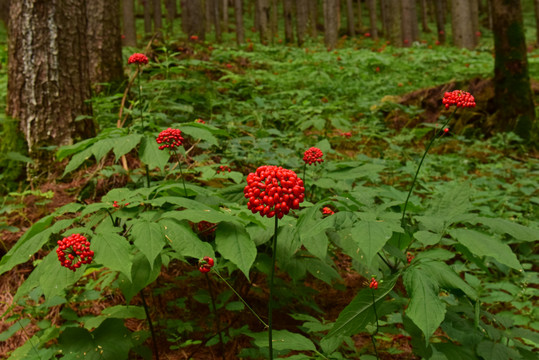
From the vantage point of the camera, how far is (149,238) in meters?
1.32

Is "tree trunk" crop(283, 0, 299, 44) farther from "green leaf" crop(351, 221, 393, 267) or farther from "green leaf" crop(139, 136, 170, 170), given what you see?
"green leaf" crop(351, 221, 393, 267)

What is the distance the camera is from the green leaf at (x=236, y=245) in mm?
1370

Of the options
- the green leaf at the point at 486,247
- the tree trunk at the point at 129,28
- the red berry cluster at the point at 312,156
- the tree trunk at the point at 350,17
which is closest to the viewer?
the green leaf at the point at 486,247

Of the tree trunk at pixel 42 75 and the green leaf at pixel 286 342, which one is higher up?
the tree trunk at pixel 42 75

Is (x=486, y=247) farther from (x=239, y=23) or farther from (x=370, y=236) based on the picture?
(x=239, y=23)

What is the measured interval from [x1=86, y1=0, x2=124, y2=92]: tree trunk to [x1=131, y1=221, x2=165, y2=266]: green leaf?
452 cm

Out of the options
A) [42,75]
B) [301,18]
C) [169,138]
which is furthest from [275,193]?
[301,18]

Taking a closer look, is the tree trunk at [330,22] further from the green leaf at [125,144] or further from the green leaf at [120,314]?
the green leaf at [120,314]

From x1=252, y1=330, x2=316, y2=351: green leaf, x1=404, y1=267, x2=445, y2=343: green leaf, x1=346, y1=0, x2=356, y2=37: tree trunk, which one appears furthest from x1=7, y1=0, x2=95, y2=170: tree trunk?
x1=346, y1=0, x2=356, y2=37: tree trunk

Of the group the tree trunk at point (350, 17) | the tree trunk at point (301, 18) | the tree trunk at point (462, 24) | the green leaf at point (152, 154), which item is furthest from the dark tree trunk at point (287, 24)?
the green leaf at point (152, 154)

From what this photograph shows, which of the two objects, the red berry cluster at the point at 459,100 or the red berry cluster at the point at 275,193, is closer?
the red berry cluster at the point at 275,193

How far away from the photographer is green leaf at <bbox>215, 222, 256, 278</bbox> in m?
1.37

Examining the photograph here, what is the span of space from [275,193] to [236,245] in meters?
0.38

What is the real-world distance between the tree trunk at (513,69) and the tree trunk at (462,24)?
27.5ft
